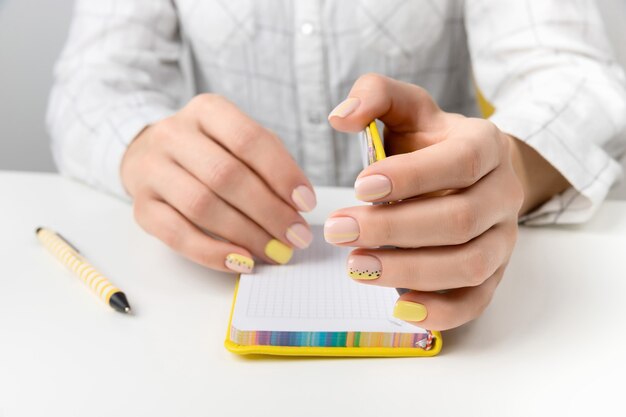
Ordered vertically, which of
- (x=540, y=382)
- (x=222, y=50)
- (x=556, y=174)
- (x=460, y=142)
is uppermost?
(x=222, y=50)

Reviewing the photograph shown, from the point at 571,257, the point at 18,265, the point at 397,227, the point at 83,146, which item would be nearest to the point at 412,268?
the point at 397,227

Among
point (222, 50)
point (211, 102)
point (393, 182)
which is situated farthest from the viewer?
point (222, 50)

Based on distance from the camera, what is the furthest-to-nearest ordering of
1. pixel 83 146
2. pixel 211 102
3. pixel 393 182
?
pixel 83 146 → pixel 211 102 → pixel 393 182

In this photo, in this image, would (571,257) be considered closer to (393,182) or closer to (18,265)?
(393,182)

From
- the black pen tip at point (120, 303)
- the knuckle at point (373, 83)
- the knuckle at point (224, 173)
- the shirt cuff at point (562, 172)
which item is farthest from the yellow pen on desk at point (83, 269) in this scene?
the shirt cuff at point (562, 172)

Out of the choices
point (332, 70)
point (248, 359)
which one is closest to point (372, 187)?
point (248, 359)

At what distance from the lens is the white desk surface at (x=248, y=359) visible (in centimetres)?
35

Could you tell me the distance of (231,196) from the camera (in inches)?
18.8

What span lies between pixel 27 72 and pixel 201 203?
990 millimetres

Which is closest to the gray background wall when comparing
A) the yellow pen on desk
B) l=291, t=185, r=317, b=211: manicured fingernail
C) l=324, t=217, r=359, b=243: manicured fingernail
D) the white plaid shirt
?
the white plaid shirt

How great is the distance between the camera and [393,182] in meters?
0.36

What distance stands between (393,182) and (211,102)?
0.67 ft

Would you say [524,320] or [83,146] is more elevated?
[83,146]

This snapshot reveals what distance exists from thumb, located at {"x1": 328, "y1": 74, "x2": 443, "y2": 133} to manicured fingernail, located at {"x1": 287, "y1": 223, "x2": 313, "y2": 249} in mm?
90
